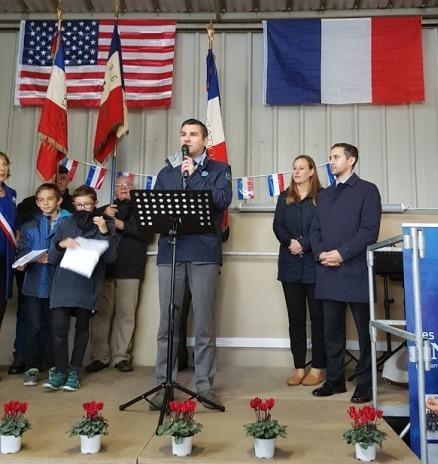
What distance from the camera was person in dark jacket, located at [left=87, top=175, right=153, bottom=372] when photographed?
411cm

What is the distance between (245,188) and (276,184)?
0.96ft

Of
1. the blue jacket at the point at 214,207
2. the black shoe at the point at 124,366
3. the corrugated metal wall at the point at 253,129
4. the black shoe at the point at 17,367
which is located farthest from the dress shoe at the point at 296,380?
the black shoe at the point at 17,367

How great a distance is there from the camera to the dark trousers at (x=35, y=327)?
357 centimetres

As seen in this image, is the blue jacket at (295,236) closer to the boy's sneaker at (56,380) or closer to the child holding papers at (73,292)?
the child holding papers at (73,292)

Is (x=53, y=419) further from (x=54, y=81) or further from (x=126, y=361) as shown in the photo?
(x=54, y=81)

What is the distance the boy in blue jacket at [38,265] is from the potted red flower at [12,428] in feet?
4.77

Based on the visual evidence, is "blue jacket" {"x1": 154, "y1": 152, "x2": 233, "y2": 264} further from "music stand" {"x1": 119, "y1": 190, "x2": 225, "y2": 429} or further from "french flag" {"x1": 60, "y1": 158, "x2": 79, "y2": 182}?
"french flag" {"x1": 60, "y1": 158, "x2": 79, "y2": 182}

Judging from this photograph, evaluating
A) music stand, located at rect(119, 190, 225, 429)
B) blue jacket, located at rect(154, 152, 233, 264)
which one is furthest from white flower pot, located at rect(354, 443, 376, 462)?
blue jacket, located at rect(154, 152, 233, 264)

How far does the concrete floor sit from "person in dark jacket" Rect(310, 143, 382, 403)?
0.20 meters

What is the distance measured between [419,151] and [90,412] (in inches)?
154

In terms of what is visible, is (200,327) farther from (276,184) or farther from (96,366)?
(276,184)

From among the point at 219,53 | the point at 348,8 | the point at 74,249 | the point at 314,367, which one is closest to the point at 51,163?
the point at 74,249

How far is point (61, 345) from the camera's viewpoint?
3.22 m

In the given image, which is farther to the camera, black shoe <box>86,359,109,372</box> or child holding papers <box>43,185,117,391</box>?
black shoe <box>86,359,109,372</box>
